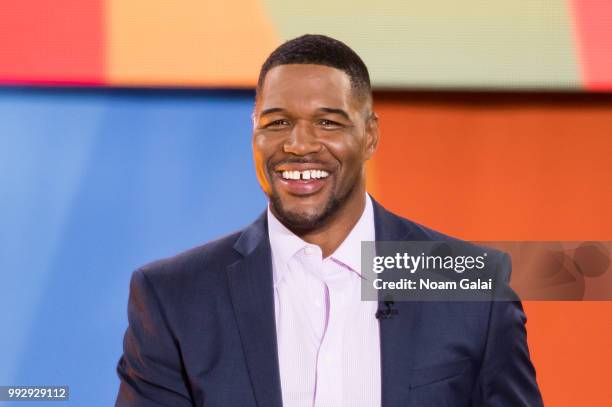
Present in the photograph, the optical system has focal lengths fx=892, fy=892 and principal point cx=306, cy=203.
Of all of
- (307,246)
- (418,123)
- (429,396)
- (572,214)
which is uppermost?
(418,123)

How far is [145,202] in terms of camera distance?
2.56 meters

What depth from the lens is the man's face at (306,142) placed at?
1.85 meters

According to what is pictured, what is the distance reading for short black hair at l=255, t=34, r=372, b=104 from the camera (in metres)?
1.91

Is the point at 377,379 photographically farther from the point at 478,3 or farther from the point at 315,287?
the point at 478,3

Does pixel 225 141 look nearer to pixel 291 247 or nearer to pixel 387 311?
pixel 291 247

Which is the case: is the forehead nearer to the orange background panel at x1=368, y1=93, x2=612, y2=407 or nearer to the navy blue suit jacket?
the navy blue suit jacket

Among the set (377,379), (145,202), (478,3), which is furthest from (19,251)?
(478,3)

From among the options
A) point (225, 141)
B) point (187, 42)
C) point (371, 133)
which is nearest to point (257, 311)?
point (371, 133)

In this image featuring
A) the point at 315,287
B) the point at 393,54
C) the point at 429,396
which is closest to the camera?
the point at 429,396

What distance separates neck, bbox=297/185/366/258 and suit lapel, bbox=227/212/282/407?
109 millimetres

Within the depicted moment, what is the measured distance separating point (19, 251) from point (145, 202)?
385 millimetres

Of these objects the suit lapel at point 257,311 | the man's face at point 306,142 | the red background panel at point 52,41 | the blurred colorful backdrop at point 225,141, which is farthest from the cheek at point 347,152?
the red background panel at point 52,41

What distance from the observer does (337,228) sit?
1916 mm

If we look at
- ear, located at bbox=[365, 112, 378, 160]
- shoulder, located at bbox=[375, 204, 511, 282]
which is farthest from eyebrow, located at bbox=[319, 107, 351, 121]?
shoulder, located at bbox=[375, 204, 511, 282]
